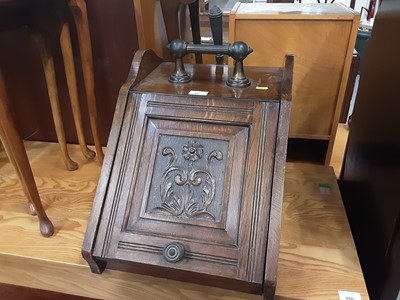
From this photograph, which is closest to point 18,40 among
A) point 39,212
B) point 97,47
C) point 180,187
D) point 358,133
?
point 97,47

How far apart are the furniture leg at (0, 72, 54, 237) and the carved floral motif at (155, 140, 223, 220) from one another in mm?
A: 372

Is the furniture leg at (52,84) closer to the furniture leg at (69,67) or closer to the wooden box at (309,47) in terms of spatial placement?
the furniture leg at (69,67)

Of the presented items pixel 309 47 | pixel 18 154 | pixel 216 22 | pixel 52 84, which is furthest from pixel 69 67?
pixel 309 47

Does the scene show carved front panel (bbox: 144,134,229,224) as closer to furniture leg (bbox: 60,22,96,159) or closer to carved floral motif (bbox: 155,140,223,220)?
carved floral motif (bbox: 155,140,223,220)

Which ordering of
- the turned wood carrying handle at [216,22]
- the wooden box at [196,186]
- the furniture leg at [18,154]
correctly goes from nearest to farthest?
the wooden box at [196,186] → the furniture leg at [18,154] → the turned wood carrying handle at [216,22]

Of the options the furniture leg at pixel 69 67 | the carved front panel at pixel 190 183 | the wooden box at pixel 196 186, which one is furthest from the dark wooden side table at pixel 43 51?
the carved front panel at pixel 190 183

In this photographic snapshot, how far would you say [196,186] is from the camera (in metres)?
0.67

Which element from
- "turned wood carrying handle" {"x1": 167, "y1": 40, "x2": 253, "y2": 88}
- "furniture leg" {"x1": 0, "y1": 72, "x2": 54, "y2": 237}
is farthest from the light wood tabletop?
"turned wood carrying handle" {"x1": 167, "y1": 40, "x2": 253, "y2": 88}

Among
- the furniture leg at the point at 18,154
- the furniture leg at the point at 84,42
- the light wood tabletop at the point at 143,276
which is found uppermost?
the furniture leg at the point at 84,42

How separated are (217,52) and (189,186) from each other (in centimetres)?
28

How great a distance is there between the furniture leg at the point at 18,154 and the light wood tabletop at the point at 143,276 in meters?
0.04

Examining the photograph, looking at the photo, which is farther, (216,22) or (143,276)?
(216,22)

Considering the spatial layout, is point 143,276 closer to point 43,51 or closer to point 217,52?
point 217,52

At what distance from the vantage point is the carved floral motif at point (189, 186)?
67 centimetres
